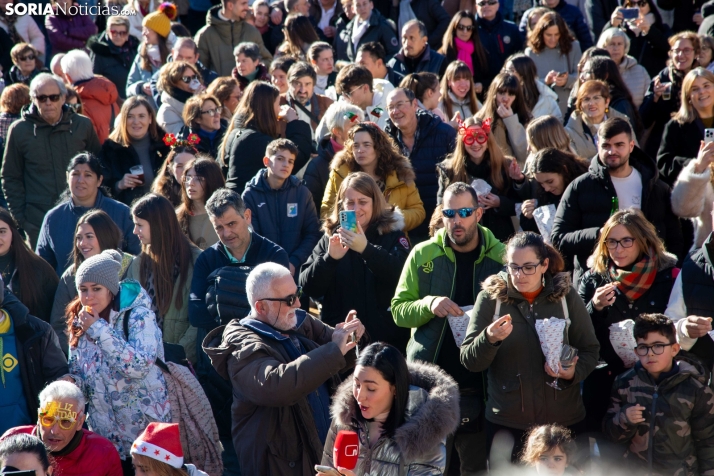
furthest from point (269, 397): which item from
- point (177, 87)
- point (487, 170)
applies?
point (177, 87)

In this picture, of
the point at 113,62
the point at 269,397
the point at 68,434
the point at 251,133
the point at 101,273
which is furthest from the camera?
the point at 113,62

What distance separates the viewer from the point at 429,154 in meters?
7.41

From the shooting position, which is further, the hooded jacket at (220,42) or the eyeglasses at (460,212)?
the hooded jacket at (220,42)

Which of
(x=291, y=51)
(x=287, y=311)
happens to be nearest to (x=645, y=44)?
(x=291, y=51)

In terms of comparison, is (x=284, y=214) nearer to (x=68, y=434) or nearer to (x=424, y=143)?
(x=424, y=143)

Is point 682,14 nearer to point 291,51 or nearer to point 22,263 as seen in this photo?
point 291,51

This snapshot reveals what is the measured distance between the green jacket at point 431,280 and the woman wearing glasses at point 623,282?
2.11ft

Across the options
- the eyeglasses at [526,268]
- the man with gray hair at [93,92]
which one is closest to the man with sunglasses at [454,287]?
the eyeglasses at [526,268]

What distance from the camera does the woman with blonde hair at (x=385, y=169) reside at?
6.75m

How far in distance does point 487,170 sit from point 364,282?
5.04 ft

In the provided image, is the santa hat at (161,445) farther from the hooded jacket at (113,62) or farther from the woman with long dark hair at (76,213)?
the hooded jacket at (113,62)

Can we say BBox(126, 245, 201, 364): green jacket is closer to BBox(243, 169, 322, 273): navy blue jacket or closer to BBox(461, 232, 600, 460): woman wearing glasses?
BBox(243, 169, 322, 273): navy blue jacket

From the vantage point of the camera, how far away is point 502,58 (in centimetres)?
1064

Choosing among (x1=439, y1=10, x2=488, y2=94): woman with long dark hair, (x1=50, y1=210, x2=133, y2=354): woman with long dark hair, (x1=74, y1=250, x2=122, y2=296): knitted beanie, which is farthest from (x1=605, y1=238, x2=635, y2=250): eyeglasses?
(x1=439, y1=10, x2=488, y2=94): woman with long dark hair
